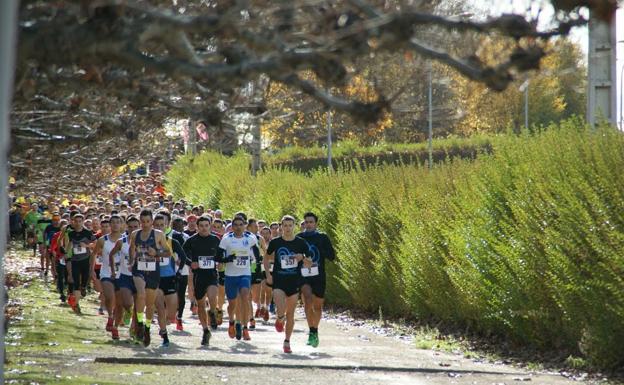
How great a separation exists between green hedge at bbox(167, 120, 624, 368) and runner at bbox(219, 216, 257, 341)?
319 centimetres

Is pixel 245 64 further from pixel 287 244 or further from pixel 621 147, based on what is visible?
pixel 287 244

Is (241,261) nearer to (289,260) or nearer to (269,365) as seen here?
(289,260)

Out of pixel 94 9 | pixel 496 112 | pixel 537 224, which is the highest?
pixel 496 112

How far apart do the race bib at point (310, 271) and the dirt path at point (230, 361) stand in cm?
103

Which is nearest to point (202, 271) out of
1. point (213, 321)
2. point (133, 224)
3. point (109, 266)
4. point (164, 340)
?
point (133, 224)

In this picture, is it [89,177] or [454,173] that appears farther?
[89,177]

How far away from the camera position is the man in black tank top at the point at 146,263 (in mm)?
17766

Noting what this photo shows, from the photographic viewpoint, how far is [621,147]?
51.5 ft

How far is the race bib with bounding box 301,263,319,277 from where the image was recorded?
1795 centimetres

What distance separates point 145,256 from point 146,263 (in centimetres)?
10

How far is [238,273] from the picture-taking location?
1898 centimetres

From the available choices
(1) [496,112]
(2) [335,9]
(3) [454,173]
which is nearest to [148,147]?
(3) [454,173]

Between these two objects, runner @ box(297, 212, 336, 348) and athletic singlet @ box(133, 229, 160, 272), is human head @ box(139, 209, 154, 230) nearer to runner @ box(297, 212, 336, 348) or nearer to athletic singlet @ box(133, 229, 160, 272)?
athletic singlet @ box(133, 229, 160, 272)

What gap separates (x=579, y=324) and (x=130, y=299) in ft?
21.2
